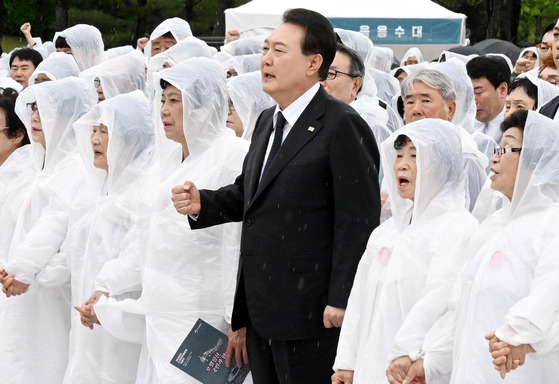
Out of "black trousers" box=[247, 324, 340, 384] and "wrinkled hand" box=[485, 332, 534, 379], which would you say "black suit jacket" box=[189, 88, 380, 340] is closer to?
"black trousers" box=[247, 324, 340, 384]

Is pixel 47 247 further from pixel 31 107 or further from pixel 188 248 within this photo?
pixel 188 248

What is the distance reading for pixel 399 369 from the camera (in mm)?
4371

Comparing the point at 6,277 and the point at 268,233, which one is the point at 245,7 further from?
the point at 268,233

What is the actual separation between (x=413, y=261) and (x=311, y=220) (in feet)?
1.76

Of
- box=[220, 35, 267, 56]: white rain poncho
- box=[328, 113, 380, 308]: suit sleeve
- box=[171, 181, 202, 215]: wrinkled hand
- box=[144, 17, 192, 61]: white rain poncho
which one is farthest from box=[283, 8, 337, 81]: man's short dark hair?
box=[220, 35, 267, 56]: white rain poncho

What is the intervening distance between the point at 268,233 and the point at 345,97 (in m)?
1.87

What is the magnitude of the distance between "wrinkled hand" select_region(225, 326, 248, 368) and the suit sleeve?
26.1 inches

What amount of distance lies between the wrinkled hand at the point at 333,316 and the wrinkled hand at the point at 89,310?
63.8 inches

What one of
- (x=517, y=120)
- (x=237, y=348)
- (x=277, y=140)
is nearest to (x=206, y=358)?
(x=237, y=348)

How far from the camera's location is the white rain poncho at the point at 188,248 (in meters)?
5.61

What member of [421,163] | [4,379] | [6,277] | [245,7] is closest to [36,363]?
[4,379]

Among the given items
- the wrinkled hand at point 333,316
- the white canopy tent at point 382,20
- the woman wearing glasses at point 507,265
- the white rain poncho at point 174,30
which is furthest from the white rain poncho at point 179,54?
the white canopy tent at point 382,20

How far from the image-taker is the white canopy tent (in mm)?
17422

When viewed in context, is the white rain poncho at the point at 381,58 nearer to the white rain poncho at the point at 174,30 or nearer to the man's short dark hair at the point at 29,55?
the white rain poncho at the point at 174,30
